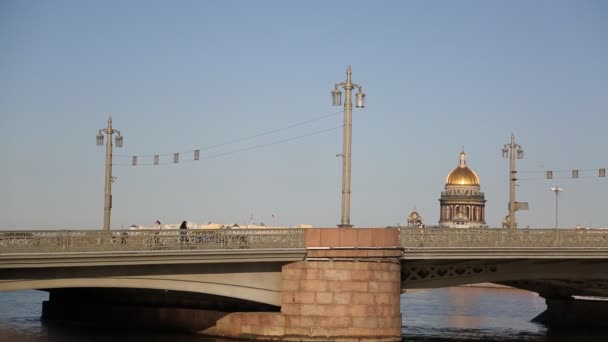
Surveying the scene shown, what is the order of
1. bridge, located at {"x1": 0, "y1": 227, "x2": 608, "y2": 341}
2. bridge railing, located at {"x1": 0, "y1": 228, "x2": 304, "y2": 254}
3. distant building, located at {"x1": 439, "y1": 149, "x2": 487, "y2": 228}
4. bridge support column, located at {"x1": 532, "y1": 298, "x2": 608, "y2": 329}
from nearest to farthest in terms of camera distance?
bridge railing, located at {"x1": 0, "y1": 228, "x2": 304, "y2": 254}, bridge, located at {"x1": 0, "y1": 227, "x2": 608, "y2": 341}, bridge support column, located at {"x1": 532, "y1": 298, "x2": 608, "y2": 329}, distant building, located at {"x1": 439, "y1": 149, "x2": 487, "y2": 228}

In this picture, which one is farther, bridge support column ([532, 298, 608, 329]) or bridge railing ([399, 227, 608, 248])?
bridge support column ([532, 298, 608, 329])

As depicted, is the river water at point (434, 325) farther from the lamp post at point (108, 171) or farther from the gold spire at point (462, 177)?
the gold spire at point (462, 177)

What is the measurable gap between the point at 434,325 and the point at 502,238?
14033mm

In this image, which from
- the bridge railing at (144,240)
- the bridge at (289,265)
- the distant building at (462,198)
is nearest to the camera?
the bridge railing at (144,240)

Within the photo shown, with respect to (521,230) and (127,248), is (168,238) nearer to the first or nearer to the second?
(127,248)

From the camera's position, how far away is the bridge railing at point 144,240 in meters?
31.4

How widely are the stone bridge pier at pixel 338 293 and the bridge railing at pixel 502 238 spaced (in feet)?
6.56

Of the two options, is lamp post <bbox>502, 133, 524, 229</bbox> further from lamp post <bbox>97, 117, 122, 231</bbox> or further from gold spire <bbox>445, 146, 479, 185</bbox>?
gold spire <bbox>445, 146, 479, 185</bbox>

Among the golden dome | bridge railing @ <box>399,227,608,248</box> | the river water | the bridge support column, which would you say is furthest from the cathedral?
bridge railing @ <box>399,227,608,248</box>

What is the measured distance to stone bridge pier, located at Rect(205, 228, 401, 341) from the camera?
3434 cm

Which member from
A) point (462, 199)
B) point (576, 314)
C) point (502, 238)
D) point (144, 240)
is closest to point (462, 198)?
point (462, 199)

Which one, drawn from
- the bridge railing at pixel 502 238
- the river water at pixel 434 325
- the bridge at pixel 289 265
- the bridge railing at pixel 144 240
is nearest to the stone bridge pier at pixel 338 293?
the bridge at pixel 289 265

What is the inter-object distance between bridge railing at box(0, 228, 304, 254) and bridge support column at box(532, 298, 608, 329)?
20635 millimetres

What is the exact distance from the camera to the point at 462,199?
423 feet
